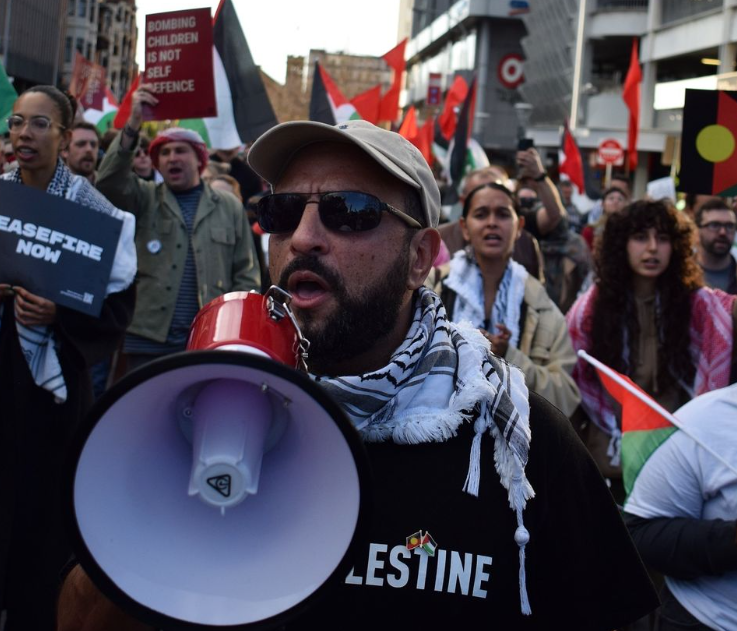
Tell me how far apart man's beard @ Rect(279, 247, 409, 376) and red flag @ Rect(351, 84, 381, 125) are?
9815mm

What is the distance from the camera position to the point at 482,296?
4875 millimetres

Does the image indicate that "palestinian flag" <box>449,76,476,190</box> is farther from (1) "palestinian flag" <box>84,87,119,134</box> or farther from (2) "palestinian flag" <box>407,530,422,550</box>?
(2) "palestinian flag" <box>407,530,422,550</box>

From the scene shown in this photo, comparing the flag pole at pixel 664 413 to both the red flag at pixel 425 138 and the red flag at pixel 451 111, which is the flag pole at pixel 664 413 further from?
the red flag at pixel 451 111


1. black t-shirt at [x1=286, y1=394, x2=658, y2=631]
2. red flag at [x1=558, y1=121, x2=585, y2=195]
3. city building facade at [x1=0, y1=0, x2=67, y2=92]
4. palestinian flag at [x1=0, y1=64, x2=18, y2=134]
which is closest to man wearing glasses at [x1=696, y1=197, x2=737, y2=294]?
palestinian flag at [x1=0, y1=64, x2=18, y2=134]

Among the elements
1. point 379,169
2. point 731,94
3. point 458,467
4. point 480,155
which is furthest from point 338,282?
point 480,155

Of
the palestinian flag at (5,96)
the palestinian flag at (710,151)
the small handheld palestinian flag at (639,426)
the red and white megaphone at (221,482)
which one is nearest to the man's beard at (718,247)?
the palestinian flag at (710,151)

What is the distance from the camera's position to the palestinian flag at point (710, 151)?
4250 mm

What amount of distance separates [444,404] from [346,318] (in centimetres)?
24

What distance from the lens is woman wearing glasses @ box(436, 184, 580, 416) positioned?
4.59 metres

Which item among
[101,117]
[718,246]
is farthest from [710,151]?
[101,117]

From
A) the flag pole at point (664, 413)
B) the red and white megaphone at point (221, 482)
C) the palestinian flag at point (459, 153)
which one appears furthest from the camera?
the palestinian flag at point (459, 153)

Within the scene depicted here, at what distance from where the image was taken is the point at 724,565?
8.88 feet

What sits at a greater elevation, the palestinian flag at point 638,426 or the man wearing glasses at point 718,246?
the man wearing glasses at point 718,246

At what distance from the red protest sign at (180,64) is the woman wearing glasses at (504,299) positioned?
228 cm
